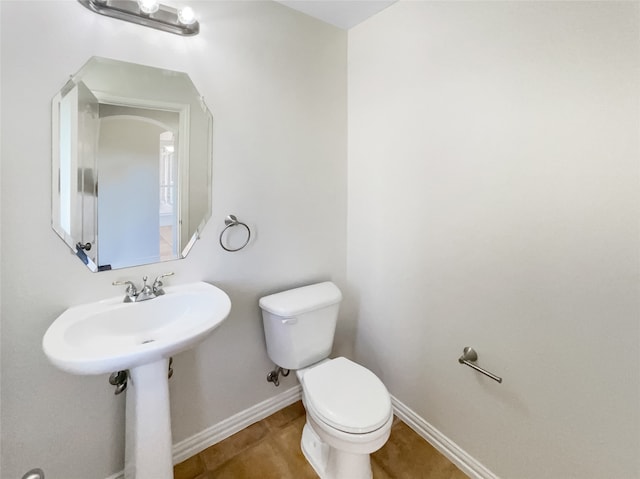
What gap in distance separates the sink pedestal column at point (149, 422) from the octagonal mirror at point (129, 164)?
0.46 meters

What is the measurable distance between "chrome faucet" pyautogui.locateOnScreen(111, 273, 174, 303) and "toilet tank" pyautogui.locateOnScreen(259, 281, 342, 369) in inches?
19.1

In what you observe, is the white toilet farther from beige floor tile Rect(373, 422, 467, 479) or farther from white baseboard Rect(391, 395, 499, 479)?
white baseboard Rect(391, 395, 499, 479)

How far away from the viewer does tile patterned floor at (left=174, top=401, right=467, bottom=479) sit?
1423 mm

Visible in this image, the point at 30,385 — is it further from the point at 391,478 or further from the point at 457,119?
the point at 457,119

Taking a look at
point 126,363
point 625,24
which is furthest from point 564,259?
point 126,363

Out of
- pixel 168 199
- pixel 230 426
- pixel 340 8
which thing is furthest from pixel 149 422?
pixel 340 8

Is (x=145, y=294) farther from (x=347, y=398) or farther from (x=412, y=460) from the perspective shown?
(x=412, y=460)

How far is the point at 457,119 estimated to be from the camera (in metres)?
1.35

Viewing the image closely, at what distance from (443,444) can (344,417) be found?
710mm

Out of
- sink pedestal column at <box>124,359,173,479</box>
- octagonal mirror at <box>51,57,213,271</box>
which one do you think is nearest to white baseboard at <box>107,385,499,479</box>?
sink pedestal column at <box>124,359,173,479</box>

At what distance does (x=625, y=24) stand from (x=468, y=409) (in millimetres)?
1534

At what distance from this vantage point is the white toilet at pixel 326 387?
1176 mm

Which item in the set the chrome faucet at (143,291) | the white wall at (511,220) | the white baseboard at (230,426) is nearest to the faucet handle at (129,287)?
the chrome faucet at (143,291)

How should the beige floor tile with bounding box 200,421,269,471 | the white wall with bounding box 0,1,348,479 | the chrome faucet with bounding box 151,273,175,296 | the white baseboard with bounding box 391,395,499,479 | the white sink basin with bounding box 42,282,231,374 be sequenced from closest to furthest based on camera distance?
the white sink basin with bounding box 42,282,231,374
the white wall with bounding box 0,1,348,479
the chrome faucet with bounding box 151,273,175,296
the white baseboard with bounding box 391,395,499,479
the beige floor tile with bounding box 200,421,269,471
